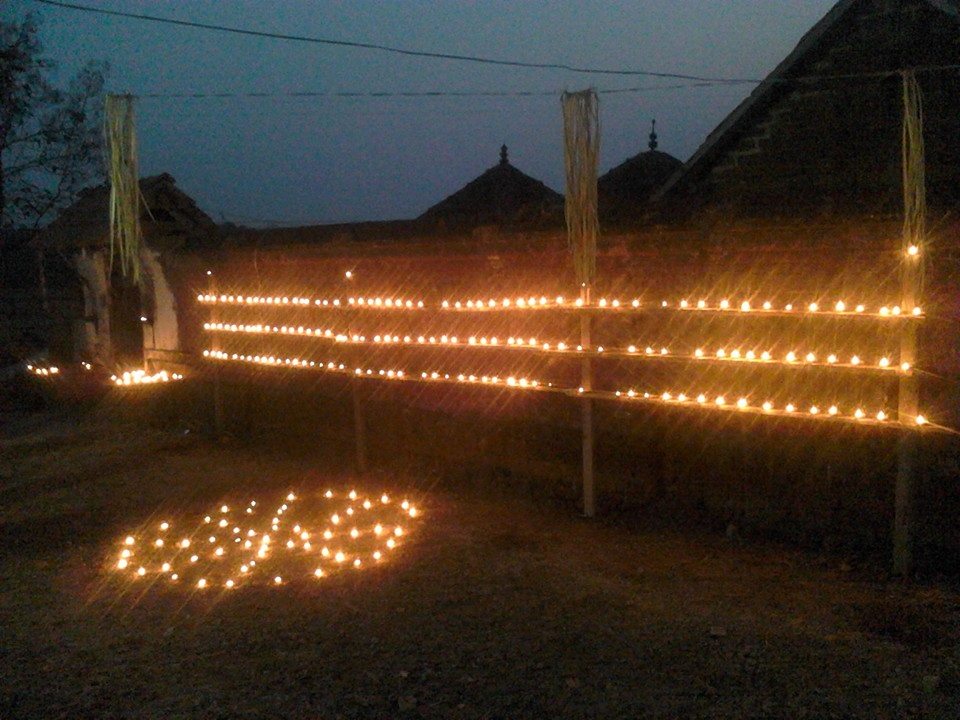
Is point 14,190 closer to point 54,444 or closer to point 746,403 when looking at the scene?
point 54,444

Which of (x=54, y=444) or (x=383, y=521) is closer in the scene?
(x=383, y=521)

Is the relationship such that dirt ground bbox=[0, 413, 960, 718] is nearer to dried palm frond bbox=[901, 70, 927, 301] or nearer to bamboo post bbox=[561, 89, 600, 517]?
bamboo post bbox=[561, 89, 600, 517]

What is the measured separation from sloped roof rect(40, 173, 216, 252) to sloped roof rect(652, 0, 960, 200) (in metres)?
6.97

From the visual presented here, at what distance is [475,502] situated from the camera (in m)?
8.04

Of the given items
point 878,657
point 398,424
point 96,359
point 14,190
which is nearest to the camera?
point 878,657

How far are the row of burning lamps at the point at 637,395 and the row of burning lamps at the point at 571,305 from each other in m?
0.65

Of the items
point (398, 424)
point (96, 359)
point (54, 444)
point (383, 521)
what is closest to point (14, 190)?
point (96, 359)

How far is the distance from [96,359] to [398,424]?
9078 mm

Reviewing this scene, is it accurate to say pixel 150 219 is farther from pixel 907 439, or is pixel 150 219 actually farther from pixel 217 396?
pixel 907 439

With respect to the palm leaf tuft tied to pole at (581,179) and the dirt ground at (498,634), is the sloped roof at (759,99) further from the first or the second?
the dirt ground at (498,634)

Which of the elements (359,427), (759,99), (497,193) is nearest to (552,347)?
(359,427)

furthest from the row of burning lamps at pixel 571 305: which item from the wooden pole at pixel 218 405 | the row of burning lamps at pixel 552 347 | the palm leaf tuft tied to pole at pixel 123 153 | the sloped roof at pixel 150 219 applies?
the sloped roof at pixel 150 219

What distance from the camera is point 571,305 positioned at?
7242mm

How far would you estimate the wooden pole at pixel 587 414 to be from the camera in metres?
7.18
